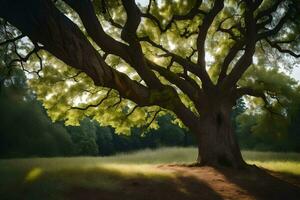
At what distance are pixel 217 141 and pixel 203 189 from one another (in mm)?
5769

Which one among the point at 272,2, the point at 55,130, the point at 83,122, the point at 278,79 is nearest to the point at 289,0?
the point at 272,2

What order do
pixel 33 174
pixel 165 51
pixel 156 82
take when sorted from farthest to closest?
pixel 165 51
pixel 156 82
pixel 33 174

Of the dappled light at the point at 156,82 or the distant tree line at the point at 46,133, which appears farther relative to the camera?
the distant tree line at the point at 46,133

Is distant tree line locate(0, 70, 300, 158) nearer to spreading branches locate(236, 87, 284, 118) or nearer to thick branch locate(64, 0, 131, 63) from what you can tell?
spreading branches locate(236, 87, 284, 118)

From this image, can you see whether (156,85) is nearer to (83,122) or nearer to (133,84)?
(133,84)

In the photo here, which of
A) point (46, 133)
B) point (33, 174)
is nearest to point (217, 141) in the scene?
point (33, 174)

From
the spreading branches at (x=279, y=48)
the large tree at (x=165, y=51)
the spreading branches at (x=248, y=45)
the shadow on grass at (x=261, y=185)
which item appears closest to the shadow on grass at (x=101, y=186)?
the shadow on grass at (x=261, y=185)

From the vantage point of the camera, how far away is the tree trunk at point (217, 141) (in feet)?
50.2

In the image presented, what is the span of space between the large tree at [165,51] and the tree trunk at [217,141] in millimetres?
45

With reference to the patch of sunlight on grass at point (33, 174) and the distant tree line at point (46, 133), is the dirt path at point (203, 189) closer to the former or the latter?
the patch of sunlight on grass at point (33, 174)

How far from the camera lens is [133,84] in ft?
45.6

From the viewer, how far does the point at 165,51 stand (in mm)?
17344

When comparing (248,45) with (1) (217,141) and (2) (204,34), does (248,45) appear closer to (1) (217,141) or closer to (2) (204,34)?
(2) (204,34)

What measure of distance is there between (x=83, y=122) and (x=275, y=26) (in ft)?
138
